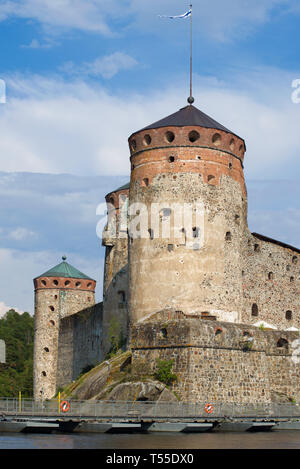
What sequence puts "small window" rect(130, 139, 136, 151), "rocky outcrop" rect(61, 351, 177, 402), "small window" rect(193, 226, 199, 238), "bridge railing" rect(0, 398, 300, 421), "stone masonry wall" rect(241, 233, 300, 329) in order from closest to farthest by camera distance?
"bridge railing" rect(0, 398, 300, 421) → "rocky outcrop" rect(61, 351, 177, 402) → "small window" rect(193, 226, 199, 238) → "small window" rect(130, 139, 136, 151) → "stone masonry wall" rect(241, 233, 300, 329)

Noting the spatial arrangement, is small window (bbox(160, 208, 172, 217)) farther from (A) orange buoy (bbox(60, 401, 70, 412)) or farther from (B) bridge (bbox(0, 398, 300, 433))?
(A) orange buoy (bbox(60, 401, 70, 412))

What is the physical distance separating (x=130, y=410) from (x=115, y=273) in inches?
743

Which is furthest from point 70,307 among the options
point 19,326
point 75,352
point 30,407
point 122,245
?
point 19,326

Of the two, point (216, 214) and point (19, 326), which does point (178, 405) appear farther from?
point (19, 326)

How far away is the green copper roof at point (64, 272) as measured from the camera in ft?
193

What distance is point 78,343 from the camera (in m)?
53.7

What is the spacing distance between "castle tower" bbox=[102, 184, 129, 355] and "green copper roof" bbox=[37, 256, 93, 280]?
38.7 feet

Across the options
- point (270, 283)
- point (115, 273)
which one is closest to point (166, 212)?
point (270, 283)

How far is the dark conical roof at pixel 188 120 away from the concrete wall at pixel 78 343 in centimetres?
1650

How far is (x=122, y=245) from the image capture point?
151ft

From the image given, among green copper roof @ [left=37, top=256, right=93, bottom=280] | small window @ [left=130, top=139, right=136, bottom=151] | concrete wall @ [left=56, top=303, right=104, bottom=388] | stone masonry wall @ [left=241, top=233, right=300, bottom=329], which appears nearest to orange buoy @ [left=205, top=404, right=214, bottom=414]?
stone masonry wall @ [left=241, top=233, right=300, bottom=329]

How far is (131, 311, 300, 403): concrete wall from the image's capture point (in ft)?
97.7

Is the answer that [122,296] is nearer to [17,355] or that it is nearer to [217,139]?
[217,139]

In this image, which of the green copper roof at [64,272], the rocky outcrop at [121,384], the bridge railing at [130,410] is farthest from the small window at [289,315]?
the green copper roof at [64,272]
